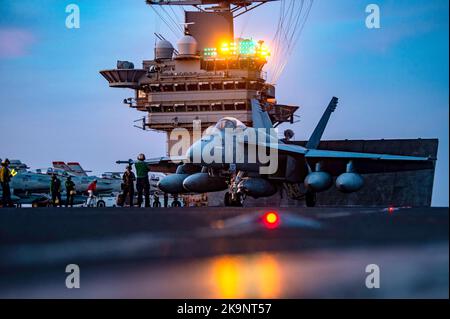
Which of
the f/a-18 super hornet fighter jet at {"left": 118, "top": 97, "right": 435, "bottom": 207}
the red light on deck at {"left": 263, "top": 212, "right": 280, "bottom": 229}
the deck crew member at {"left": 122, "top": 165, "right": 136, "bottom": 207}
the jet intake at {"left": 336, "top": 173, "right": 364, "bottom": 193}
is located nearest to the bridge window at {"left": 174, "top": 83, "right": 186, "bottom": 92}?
the f/a-18 super hornet fighter jet at {"left": 118, "top": 97, "right": 435, "bottom": 207}

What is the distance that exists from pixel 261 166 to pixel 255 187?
38.3 inches

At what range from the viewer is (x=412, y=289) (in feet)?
23.2

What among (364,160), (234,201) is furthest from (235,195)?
(364,160)

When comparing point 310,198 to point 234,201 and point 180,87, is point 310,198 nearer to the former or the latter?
point 234,201

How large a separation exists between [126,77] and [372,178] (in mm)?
25125

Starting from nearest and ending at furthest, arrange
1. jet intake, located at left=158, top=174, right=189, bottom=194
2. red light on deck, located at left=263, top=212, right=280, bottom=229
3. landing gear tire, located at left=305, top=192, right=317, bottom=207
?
red light on deck, located at left=263, top=212, right=280, bottom=229
landing gear tire, located at left=305, top=192, right=317, bottom=207
jet intake, located at left=158, top=174, right=189, bottom=194

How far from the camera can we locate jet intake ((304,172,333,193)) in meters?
22.1

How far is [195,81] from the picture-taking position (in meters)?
47.5

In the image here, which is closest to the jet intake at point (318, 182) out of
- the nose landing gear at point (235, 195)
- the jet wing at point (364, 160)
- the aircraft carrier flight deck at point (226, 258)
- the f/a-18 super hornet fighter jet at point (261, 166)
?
the f/a-18 super hornet fighter jet at point (261, 166)

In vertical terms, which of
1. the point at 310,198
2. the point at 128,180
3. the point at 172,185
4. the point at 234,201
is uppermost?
the point at 128,180

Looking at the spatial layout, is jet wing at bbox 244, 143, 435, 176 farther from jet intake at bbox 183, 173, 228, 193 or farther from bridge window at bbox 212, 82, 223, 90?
bridge window at bbox 212, 82, 223, 90

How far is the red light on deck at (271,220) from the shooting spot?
13.2 meters
